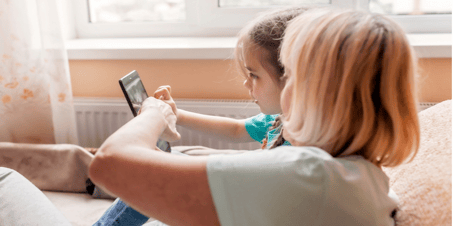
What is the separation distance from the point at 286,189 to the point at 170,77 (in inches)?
43.2

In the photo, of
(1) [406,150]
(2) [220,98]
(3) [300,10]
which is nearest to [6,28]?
(2) [220,98]

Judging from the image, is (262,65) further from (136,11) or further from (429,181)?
(136,11)

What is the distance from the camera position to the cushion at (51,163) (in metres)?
1.27

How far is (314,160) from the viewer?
1.53 ft

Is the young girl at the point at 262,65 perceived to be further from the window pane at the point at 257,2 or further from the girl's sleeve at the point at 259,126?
the window pane at the point at 257,2

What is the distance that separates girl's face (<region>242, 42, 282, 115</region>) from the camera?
30.8 inches

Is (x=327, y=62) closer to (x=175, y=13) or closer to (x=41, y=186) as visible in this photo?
(x=41, y=186)

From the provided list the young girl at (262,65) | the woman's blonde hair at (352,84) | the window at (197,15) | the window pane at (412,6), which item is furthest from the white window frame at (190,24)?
the woman's blonde hair at (352,84)

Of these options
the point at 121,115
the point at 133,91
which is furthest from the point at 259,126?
the point at 121,115

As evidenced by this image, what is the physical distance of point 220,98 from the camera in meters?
1.48

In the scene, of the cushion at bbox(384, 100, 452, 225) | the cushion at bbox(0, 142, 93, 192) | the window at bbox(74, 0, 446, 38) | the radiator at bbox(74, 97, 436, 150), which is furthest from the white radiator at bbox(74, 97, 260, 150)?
the cushion at bbox(384, 100, 452, 225)

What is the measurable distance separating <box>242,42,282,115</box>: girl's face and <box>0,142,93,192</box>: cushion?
0.73 m

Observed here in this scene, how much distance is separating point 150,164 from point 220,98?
1012mm

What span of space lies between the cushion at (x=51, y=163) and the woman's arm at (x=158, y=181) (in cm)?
83
